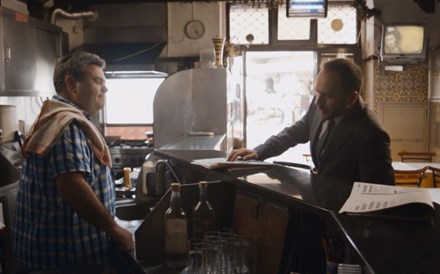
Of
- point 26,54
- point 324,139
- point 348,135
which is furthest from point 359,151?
point 26,54

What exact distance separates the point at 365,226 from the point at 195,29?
17.7 ft

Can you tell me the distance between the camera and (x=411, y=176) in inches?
197

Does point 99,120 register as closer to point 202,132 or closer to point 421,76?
point 202,132

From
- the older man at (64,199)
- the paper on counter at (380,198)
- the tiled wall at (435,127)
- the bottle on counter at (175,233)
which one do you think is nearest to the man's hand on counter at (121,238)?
the older man at (64,199)

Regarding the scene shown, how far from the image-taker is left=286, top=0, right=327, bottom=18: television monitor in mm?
5609

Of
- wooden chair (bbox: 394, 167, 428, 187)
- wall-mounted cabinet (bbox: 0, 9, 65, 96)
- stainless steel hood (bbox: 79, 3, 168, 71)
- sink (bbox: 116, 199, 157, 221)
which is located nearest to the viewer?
sink (bbox: 116, 199, 157, 221)

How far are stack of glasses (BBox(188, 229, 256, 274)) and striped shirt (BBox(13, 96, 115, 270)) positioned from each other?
49cm

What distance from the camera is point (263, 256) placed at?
1577mm

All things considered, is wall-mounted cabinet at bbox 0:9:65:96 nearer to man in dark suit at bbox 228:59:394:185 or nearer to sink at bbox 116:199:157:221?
sink at bbox 116:199:157:221

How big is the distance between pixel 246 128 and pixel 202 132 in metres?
2.38

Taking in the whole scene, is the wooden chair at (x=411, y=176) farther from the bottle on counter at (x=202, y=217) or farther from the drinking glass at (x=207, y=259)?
the drinking glass at (x=207, y=259)

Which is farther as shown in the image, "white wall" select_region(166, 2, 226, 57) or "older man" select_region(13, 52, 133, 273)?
"white wall" select_region(166, 2, 226, 57)

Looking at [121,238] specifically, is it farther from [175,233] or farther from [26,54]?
[26,54]

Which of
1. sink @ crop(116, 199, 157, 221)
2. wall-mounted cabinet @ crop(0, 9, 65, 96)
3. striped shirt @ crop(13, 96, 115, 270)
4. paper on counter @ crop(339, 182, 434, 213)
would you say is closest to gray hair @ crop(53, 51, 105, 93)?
striped shirt @ crop(13, 96, 115, 270)
